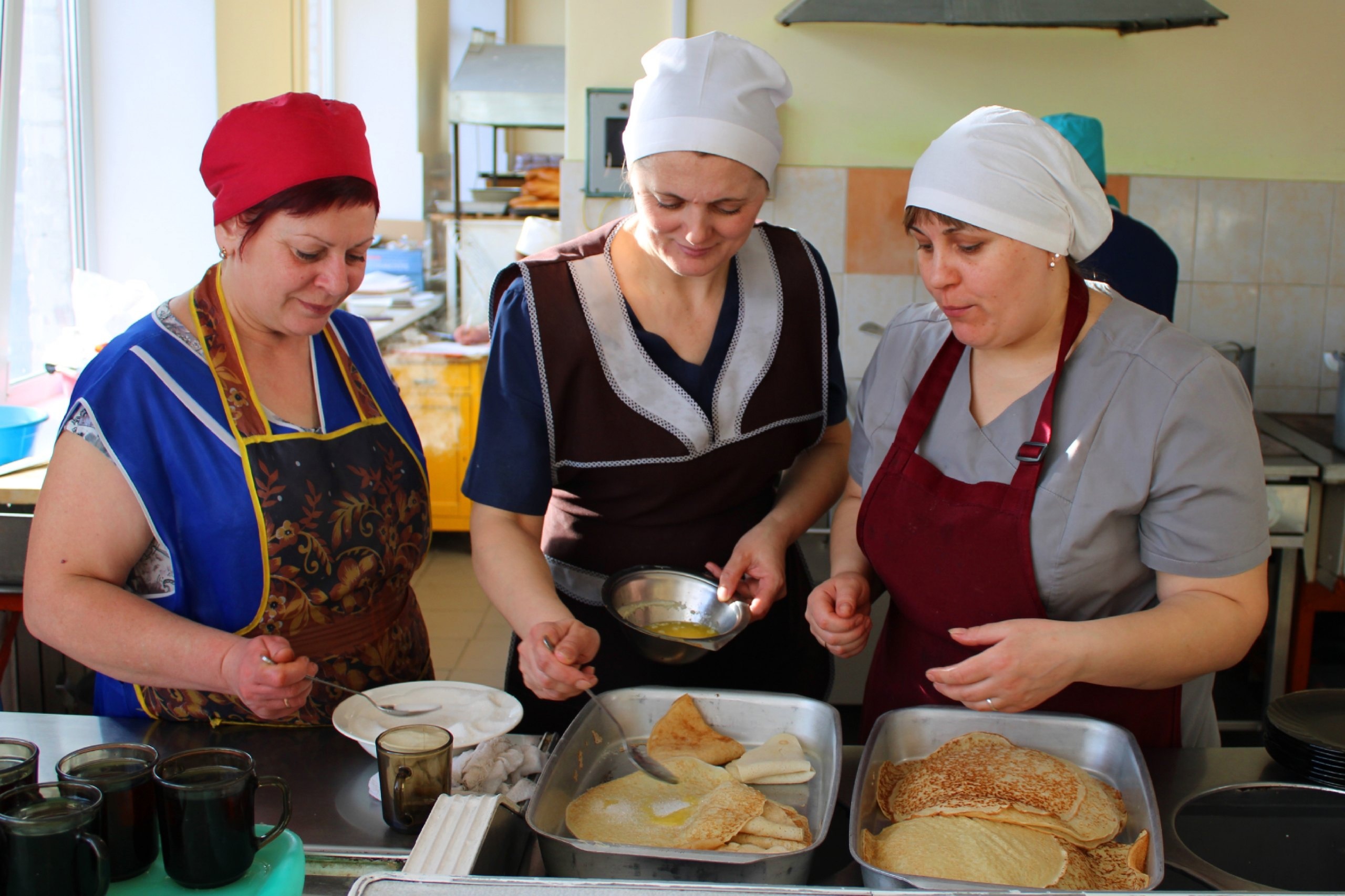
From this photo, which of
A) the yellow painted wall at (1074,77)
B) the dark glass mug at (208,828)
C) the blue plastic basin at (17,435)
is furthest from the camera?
the yellow painted wall at (1074,77)

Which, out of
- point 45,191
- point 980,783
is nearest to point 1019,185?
point 980,783

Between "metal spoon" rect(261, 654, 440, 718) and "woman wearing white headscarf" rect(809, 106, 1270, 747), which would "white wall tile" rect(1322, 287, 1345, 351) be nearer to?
"woman wearing white headscarf" rect(809, 106, 1270, 747)

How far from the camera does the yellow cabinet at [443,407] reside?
497 centimetres

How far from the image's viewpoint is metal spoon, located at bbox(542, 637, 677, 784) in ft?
4.51

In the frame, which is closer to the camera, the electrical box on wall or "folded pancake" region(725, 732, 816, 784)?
"folded pancake" region(725, 732, 816, 784)

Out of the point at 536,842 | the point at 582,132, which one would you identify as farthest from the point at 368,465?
the point at 582,132

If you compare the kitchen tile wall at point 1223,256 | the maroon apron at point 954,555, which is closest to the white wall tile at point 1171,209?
the kitchen tile wall at point 1223,256

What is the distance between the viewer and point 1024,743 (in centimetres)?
142

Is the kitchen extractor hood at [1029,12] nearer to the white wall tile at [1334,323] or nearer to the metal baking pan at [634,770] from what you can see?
the white wall tile at [1334,323]

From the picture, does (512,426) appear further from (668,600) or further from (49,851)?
(49,851)

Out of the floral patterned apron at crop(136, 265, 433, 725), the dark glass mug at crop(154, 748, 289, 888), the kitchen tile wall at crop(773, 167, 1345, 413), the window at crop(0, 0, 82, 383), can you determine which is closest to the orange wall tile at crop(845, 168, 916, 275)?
the kitchen tile wall at crop(773, 167, 1345, 413)

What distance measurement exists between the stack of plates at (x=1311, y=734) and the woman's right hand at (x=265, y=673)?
1301mm

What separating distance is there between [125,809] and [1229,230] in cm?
383

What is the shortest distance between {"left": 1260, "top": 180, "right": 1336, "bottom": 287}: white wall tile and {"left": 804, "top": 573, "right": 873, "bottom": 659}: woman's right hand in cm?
291
